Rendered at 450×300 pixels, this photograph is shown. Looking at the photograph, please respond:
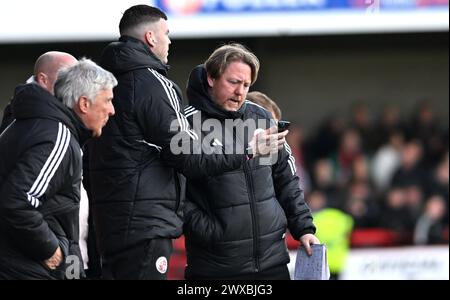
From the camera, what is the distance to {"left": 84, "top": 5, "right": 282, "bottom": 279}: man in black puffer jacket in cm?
547

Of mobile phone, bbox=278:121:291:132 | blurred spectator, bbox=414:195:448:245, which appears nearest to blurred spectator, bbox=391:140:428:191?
blurred spectator, bbox=414:195:448:245

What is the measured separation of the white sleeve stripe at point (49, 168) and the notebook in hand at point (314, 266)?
1.56 metres

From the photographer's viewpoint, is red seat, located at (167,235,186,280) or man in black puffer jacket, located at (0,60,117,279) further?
red seat, located at (167,235,186,280)

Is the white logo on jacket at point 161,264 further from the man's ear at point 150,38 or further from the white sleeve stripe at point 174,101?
the man's ear at point 150,38

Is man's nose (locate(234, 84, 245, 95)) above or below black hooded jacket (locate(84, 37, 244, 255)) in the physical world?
above

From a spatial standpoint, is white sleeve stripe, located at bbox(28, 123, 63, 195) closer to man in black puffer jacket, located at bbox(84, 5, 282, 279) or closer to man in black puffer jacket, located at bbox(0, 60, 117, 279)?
man in black puffer jacket, located at bbox(0, 60, 117, 279)

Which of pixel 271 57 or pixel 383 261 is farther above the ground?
pixel 271 57

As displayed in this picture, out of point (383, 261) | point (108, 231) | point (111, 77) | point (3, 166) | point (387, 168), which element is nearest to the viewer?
point (3, 166)

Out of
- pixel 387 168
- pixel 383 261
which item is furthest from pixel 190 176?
pixel 387 168

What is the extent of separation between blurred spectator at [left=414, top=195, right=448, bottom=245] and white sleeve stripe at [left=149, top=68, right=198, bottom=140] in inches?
281

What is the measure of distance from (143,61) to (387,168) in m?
8.01

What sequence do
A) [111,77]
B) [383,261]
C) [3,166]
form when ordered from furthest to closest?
1. [383,261]
2. [111,77]
3. [3,166]

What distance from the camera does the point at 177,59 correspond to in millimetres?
13609
